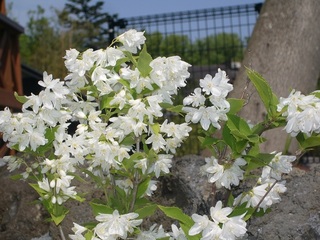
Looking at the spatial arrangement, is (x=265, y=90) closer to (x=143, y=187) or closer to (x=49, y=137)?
(x=143, y=187)

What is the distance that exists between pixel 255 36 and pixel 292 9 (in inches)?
13.3

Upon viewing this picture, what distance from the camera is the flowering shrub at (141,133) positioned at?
217 centimetres

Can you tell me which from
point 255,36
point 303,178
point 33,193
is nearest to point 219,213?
point 303,178

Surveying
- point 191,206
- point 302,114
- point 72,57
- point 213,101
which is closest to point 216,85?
point 213,101

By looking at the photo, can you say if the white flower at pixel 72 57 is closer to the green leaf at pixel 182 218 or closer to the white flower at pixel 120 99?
the white flower at pixel 120 99

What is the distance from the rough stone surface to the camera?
2.73 metres

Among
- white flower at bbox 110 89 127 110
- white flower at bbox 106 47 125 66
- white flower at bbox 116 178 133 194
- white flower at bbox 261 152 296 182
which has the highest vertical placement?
white flower at bbox 106 47 125 66

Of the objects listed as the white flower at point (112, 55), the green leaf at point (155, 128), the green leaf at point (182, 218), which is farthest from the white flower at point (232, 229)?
the white flower at point (112, 55)

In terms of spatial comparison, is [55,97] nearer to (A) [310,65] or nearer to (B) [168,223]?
(B) [168,223]

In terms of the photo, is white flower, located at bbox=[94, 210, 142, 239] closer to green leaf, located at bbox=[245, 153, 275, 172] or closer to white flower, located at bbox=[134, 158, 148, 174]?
white flower, located at bbox=[134, 158, 148, 174]

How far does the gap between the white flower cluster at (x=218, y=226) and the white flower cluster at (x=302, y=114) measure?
0.31m

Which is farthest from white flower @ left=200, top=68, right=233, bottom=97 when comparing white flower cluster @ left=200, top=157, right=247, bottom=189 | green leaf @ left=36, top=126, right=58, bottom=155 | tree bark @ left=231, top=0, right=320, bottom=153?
tree bark @ left=231, top=0, right=320, bottom=153

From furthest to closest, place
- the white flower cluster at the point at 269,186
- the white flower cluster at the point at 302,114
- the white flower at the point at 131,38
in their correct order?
the white flower at the point at 131,38
the white flower cluster at the point at 269,186
the white flower cluster at the point at 302,114

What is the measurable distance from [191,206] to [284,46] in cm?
254
